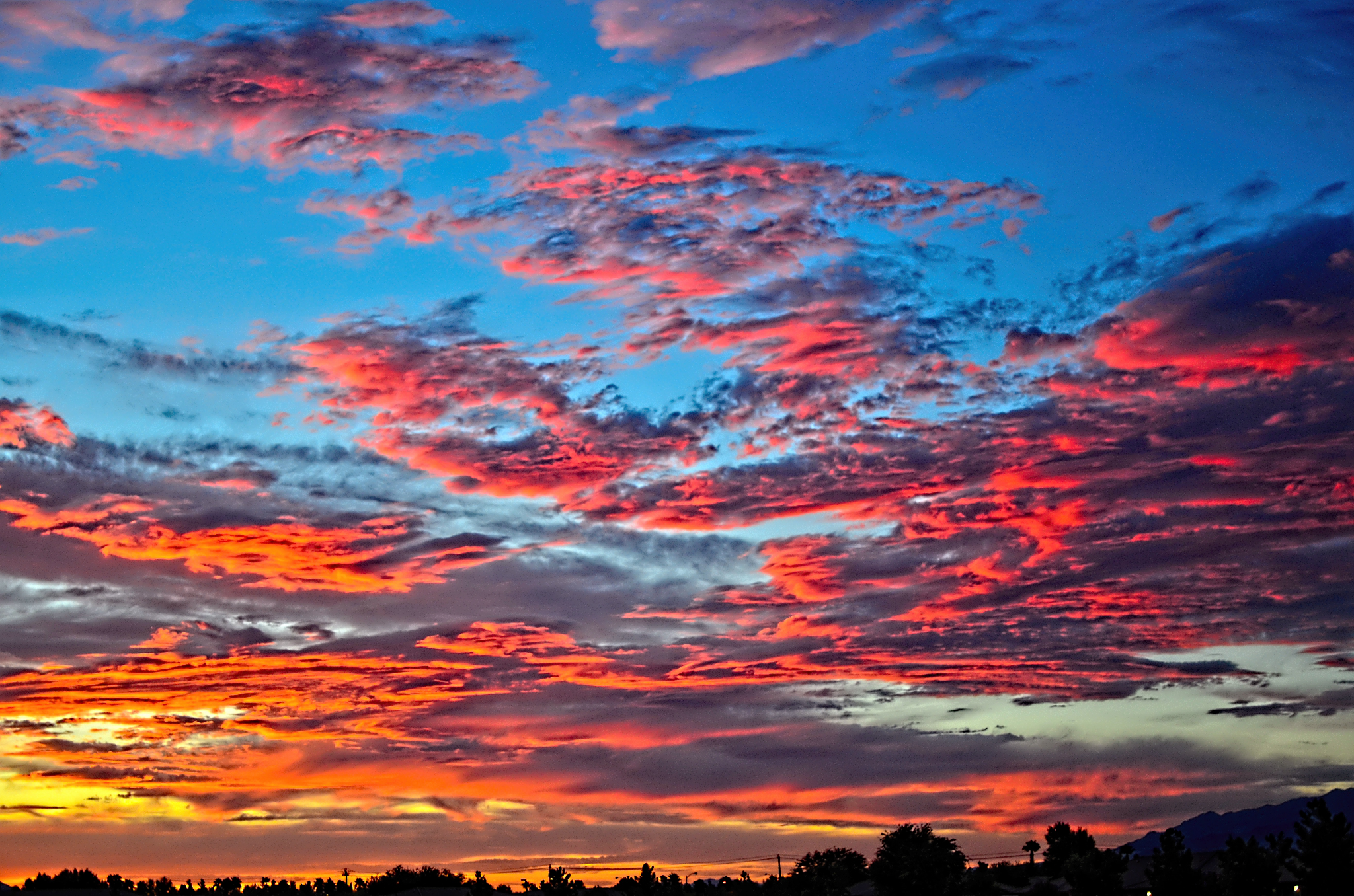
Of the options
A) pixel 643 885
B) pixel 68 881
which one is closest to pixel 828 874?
pixel 643 885

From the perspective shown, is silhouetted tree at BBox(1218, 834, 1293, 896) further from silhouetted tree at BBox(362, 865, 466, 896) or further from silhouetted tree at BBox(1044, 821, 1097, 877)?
silhouetted tree at BBox(362, 865, 466, 896)

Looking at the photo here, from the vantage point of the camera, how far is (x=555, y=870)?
128 meters

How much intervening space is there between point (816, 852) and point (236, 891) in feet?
234

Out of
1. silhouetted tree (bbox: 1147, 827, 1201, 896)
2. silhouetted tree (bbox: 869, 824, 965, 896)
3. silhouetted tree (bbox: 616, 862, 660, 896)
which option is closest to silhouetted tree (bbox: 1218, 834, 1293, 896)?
silhouetted tree (bbox: 1147, 827, 1201, 896)

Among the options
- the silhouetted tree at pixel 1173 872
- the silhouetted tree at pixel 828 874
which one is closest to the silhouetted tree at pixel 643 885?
the silhouetted tree at pixel 828 874

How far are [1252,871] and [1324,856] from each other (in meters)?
4.88

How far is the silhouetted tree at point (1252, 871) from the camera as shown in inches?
2936

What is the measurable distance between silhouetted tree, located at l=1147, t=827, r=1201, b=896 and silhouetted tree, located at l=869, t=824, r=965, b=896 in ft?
51.8

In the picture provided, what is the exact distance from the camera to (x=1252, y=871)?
74938mm

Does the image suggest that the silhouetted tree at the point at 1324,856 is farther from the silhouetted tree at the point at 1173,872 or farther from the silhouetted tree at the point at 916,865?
the silhouetted tree at the point at 916,865

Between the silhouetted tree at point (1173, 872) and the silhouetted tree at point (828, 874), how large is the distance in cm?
2803

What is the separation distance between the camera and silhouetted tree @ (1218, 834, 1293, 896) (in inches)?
2936

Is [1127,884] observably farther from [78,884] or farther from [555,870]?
[78,884]

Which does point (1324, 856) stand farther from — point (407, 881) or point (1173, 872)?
point (407, 881)
